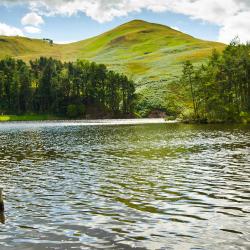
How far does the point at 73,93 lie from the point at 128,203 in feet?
560

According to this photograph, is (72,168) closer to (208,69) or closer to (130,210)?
(130,210)

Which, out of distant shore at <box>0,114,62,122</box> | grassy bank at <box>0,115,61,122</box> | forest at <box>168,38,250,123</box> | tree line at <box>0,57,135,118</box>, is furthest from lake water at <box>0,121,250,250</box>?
tree line at <box>0,57,135,118</box>

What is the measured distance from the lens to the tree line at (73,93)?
185 m

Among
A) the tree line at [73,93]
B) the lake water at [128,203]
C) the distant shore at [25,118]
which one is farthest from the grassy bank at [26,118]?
the lake water at [128,203]

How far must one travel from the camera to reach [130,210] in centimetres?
1978

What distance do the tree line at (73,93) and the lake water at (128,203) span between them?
14557 cm

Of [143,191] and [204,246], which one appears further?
[143,191]

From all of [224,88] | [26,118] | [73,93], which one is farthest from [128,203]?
[73,93]

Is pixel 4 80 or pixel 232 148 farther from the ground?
pixel 4 80

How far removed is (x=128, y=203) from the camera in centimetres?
2128

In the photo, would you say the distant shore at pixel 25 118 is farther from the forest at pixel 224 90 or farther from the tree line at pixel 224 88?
the tree line at pixel 224 88

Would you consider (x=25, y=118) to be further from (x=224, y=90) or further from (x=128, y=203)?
(x=128, y=203)

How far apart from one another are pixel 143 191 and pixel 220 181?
5.85 m

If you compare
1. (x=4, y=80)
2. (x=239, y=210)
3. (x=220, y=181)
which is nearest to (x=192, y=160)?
(x=220, y=181)
